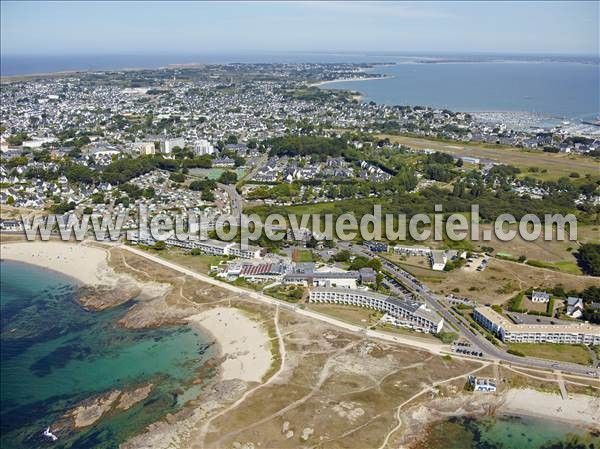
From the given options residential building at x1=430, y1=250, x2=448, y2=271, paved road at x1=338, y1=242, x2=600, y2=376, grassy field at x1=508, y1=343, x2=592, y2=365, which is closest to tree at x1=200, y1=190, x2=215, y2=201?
paved road at x1=338, y1=242, x2=600, y2=376

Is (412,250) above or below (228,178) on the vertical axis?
below

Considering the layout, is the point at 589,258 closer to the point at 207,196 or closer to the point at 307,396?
the point at 307,396

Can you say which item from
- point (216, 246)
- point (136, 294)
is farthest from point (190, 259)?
point (136, 294)

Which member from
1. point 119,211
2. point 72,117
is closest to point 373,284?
point 119,211

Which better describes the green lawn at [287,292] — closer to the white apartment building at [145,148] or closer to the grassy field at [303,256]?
the grassy field at [303,256]

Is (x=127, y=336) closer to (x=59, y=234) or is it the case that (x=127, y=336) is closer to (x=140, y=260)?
(x=140, y=260)

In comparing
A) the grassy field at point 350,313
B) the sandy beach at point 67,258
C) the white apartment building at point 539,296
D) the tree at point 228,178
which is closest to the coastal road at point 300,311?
the grassy field at point 350,313

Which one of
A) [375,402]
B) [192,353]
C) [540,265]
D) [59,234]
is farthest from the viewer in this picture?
[59,234]
